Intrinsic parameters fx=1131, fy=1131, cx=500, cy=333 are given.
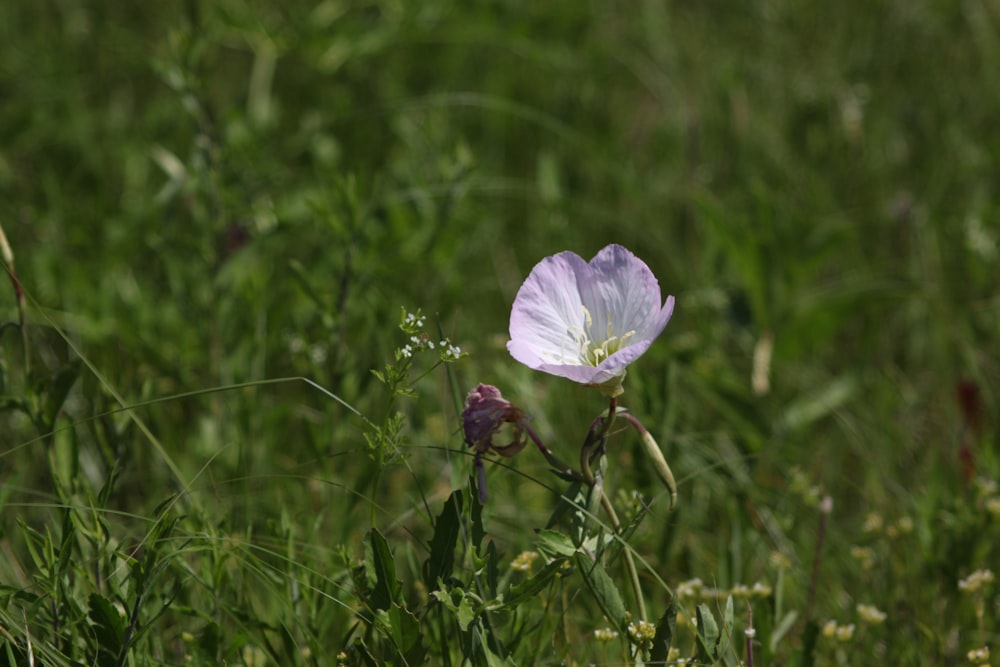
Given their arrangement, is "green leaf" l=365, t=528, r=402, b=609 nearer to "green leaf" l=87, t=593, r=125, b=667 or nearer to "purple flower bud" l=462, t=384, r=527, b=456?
"purple flower bud" l=462, t=384, r=527, b=456

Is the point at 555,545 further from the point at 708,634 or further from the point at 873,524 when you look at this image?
the point at 873,524

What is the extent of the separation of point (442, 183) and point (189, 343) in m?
0.75

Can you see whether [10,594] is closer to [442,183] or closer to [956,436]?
[442,183]

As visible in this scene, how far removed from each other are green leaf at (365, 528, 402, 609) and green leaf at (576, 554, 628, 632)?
0.27 m

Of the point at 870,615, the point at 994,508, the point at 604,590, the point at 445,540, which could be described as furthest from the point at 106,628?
the point at 994,508

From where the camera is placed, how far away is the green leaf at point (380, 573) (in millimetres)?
1603

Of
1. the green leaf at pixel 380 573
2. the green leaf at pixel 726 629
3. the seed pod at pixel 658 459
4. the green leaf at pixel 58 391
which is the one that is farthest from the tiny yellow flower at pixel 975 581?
the green leaf at pixel 58 391

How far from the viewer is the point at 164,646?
1994 mm

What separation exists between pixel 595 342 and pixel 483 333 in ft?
4.46

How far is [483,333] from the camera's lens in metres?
3.10

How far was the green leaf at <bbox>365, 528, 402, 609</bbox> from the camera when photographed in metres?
1.60

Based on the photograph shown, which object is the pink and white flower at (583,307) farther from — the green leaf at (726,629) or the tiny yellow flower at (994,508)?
the tiny yellow flower at (994,508)

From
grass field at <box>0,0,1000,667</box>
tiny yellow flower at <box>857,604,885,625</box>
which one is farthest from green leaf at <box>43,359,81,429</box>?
tiny yellow flower at <box>857,604,885,625</box>

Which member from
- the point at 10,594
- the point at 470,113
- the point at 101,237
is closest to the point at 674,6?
the point at 470,113
